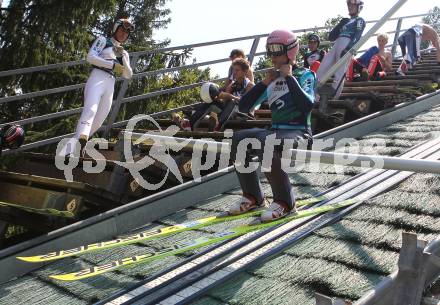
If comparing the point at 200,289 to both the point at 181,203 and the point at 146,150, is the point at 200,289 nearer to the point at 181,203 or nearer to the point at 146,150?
the point at 181,203

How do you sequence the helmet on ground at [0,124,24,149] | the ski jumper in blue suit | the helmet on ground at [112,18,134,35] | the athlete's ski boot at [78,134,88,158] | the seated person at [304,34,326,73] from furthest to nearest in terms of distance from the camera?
the seated person at [304,34,326,73], the helmet on ground at [112,18,134,35], the athlete's ski boot at [78,134,88,158], the helmet on ground at [0,124,24,149], the ski jumper in blue suit

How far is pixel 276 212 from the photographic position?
375 centimetres

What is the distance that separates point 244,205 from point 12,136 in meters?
2.58

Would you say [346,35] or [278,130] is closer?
[278,130]

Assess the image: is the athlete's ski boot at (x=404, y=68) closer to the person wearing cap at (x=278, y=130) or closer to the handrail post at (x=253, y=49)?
the handrail post at (x=253, y=49)

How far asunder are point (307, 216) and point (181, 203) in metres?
1.41

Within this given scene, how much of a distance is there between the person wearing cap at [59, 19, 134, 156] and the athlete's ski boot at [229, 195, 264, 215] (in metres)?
2.39

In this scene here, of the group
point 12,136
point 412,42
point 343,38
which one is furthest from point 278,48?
point 412,42

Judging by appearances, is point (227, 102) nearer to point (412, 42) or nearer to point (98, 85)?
point (98, 85)

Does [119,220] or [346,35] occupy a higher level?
[346,35]

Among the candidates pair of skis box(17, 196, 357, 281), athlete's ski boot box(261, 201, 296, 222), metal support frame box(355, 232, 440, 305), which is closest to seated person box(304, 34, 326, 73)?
pair of skis box(17, 196, 357, 281)

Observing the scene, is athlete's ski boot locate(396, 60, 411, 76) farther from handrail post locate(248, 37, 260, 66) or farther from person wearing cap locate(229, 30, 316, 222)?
person wearing cap locate(229, 30, 316, 222)

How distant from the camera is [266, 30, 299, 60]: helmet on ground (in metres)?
3.97

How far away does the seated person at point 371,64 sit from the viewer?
10.1 m
